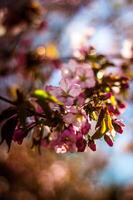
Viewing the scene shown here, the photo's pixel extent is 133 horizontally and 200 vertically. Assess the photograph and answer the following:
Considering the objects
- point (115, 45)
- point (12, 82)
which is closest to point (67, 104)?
point (12, 82)

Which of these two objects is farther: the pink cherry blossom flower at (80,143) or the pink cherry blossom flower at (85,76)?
the pink cherry blossom flower at (85,76)

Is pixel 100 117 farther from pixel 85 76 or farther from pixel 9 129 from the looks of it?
pixel 85 76

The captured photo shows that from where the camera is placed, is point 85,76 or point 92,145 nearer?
point 92,145

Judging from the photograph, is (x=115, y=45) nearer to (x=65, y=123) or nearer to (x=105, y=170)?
(x=105, y=170)

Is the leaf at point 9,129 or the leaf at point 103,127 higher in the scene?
the leaf at point 103,127

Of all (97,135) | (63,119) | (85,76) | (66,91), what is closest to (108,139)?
(97,135)

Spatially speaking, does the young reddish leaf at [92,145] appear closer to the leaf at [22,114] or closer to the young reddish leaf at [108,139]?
the young reddish leaf at [108,139]

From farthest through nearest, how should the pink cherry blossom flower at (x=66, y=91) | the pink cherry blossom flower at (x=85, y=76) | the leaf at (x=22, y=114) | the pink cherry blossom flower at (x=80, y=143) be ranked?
the pink cherry blossom flower at (x=85, y=76), the pink cherry blossom flower at (x=66, y=91), the pink cherry blossom flower at (x=80, y=143), the leaf at (x=22, y=114)

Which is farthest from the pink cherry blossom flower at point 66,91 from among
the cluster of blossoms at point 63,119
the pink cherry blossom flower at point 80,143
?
the pink cherry blossom flower at point 80,143

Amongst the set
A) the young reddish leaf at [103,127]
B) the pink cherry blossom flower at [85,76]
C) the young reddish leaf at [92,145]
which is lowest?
the young reddish leaf at [92,145]

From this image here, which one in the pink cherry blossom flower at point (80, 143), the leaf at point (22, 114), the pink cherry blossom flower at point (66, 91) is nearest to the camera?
the leaf at point (22, 114)

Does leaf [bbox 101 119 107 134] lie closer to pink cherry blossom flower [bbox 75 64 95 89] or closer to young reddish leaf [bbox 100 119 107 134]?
young reddish leaf [bbox 100 119 107 134]

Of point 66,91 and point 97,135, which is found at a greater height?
point 66,91
